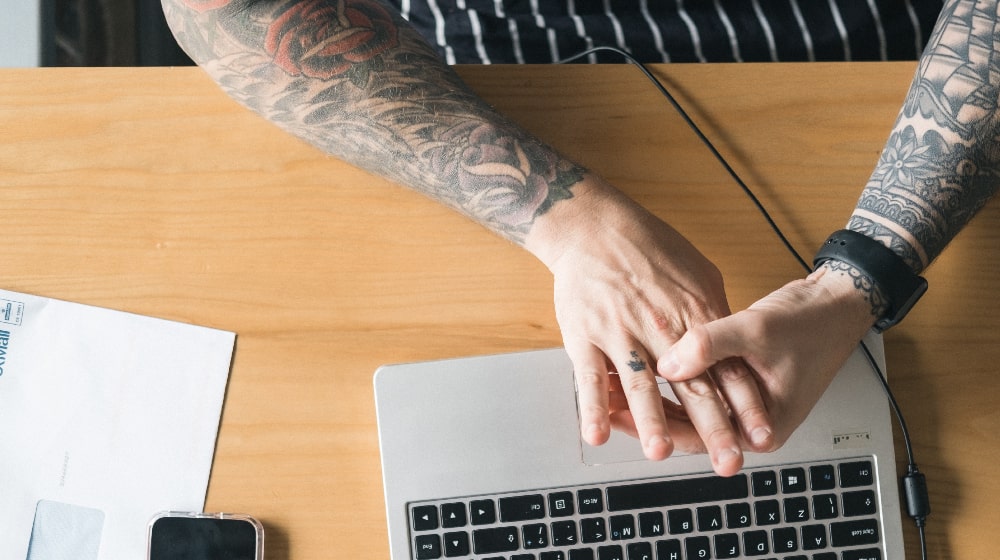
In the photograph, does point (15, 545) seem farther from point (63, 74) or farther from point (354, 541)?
point (63, 74)

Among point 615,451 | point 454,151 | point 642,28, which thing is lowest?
point 615,451

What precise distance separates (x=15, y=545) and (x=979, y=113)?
2.79 feet

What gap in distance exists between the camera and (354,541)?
0.61 m

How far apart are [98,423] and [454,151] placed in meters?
0.36

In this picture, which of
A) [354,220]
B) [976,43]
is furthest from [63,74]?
[976,43]

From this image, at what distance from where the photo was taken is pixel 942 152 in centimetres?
64

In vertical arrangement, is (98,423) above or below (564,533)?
A: above

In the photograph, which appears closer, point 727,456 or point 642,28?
point 727,456

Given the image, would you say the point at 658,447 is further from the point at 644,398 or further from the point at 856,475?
the point at 856,475

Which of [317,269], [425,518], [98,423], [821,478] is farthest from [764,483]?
[98,423]

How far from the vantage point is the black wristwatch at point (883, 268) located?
2.01 feet

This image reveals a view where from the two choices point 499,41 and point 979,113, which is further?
point 499,41

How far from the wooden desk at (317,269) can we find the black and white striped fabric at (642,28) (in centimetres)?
16

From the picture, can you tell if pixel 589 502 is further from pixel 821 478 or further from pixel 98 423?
pixel 98 423
